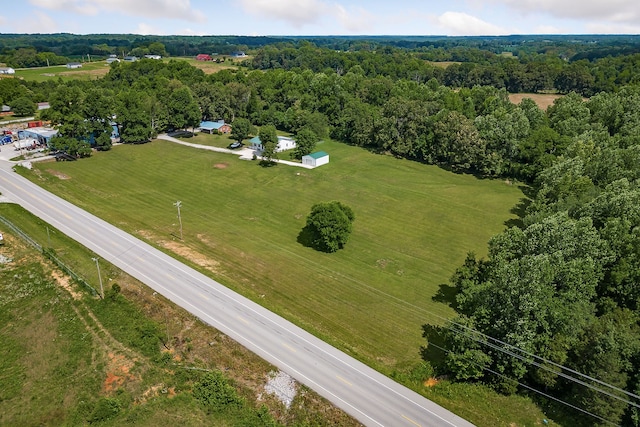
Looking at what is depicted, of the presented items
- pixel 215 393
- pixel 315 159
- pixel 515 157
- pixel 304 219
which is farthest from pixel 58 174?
pixel 515 157

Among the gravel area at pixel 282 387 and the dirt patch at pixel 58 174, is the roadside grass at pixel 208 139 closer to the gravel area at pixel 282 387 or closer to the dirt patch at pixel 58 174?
the dirt patch at pixel 58 174

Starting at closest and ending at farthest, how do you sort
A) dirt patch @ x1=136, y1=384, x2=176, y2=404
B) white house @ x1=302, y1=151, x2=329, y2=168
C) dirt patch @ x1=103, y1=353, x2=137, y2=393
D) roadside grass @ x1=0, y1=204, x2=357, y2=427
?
1. roadside grass @ x1=0, y1=204, x2=357, y2=427
2. dirt patch @ x1=136, y1=384, x2=176, y2=404
3. dirt patch @ x1=103, y1=353, x2=137, y2=393
4. white house @ x1=302, y1=151, x2=329, y2=168

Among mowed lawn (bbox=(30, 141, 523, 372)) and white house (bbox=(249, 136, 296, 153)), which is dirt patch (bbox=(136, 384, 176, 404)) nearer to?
mowed lawn (bbox=(30, 141, 523, 372))

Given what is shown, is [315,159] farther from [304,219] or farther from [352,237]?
[352,237]

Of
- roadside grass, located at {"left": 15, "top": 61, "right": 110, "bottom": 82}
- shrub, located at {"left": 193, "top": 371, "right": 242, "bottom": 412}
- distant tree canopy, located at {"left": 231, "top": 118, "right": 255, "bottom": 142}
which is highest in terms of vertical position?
roadside grass, located at {"left": 15, "top": 61, "right": 110, "bottom": 82}

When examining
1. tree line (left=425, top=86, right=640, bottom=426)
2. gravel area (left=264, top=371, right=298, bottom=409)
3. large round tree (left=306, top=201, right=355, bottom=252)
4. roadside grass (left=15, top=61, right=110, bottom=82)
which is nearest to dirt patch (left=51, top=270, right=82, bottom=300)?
gravel area (left=264, top=371, right=298, bottom=409)

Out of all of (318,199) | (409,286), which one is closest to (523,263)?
(409,286)

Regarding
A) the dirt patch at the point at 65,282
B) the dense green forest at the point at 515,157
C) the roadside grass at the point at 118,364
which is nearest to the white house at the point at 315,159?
the dense green forest at the point at 515,157
